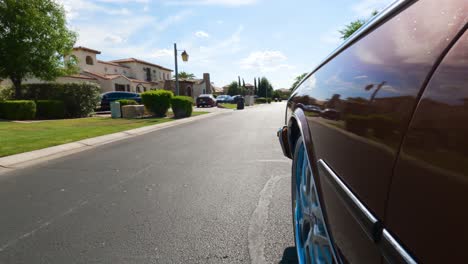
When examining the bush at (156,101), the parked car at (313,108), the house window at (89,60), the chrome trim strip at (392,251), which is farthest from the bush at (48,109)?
the house window at (89,60)

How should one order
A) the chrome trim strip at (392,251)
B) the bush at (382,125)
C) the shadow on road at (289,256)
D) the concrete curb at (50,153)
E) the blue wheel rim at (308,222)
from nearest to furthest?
the chrome trim strip at (392,251) < the bush at (382,125) < the blue wheel rim at (308,222) < the shadow on road at (289,256) < the concrete curb at (50,153)

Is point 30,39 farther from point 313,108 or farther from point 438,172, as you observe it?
point 438,172

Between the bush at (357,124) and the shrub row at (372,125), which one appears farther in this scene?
the bush at (357,124)

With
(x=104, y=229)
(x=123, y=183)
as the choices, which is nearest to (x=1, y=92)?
(x=123, y=183)

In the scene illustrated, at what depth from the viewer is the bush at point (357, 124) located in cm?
131

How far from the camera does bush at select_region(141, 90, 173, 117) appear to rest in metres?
19.7

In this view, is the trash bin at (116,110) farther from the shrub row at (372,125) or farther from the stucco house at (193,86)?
the stucco house at (193,86)

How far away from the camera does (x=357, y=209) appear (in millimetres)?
1260

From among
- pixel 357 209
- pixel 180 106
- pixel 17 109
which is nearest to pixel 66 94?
pixel 17 109

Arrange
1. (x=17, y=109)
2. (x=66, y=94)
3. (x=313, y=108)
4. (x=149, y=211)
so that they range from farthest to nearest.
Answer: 1. (x=66, y=94)
2. (x=17, y=109)
3. (x=149, y=211)
4. (x=313, y=108)

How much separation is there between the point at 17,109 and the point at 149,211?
53.5ft

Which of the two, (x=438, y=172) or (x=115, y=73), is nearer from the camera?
(x=438, y=172)

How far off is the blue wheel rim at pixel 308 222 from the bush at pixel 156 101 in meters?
17.8

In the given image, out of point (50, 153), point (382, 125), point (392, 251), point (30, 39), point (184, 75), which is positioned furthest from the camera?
point (184, 75)
